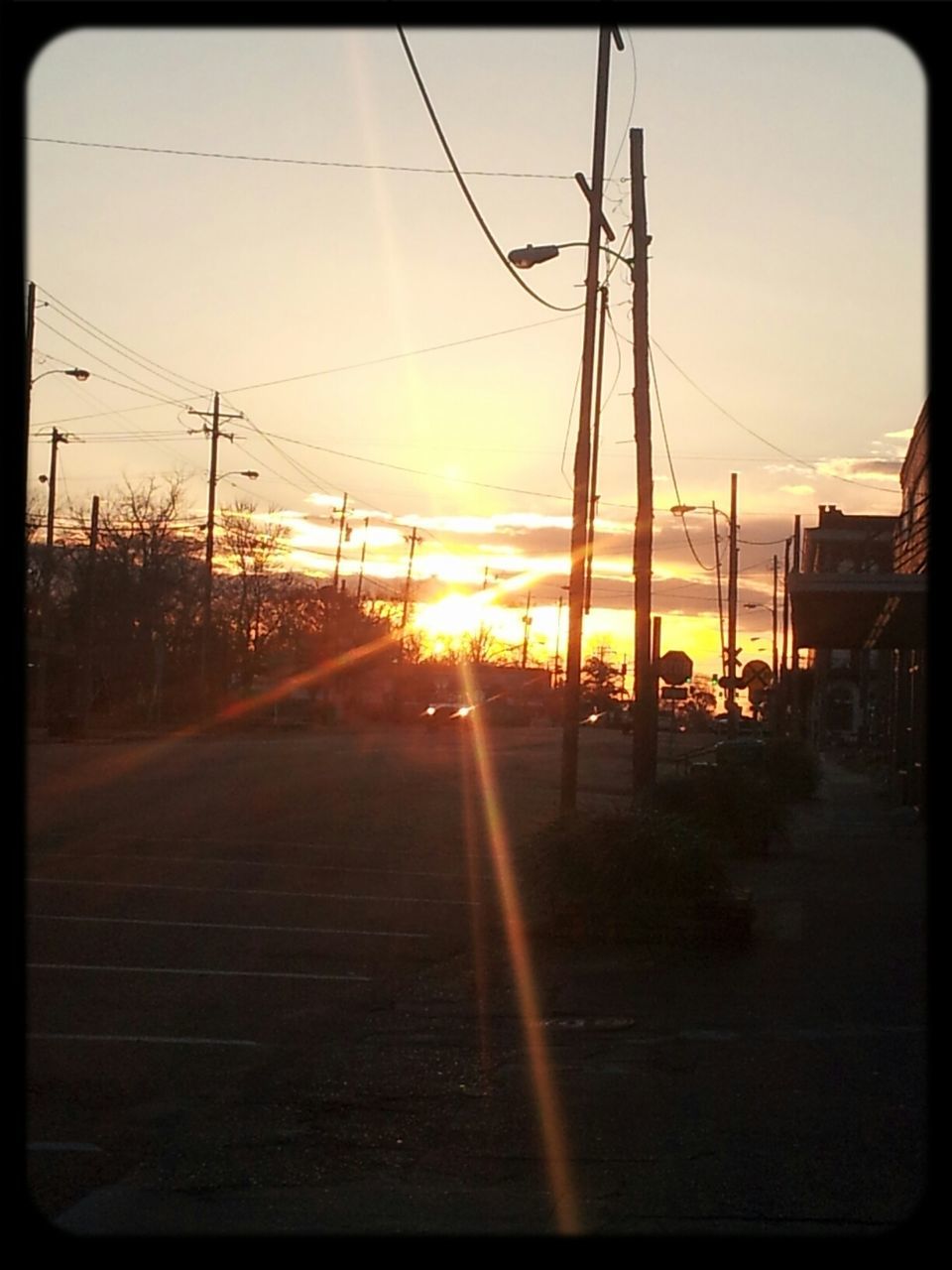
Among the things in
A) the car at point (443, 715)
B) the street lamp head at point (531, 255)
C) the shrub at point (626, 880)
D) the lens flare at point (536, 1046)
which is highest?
the street lamp head at point (531, 255)

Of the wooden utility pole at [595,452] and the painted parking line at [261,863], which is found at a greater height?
the wooden utility pole at [595,452]

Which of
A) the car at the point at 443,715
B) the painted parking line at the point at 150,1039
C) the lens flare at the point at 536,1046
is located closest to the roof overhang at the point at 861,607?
the lens flare at the point at 536,1046

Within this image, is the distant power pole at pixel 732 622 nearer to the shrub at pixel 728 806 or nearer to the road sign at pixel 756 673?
the road sign at pixel 756 673

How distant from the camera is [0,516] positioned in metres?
4.75

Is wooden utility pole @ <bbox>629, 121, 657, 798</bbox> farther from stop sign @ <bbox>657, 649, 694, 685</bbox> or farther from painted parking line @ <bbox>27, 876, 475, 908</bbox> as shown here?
painted parking line @ <bbox>27, 876, 475, 908</bbox>

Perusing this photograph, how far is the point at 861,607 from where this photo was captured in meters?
23.3

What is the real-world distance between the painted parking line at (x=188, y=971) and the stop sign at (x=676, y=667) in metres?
13.2

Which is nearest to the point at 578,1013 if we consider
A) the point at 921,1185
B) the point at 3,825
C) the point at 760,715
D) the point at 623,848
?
the point at 623,848

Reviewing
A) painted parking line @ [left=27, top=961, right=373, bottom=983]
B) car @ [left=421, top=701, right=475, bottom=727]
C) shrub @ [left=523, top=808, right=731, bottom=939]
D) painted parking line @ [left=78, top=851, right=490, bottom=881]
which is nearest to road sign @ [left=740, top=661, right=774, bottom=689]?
painted parking line @ [left=78, top=851, right=490, bottom=881]

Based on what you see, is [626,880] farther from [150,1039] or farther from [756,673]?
[756,673]

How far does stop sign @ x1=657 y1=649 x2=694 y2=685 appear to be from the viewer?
2352cm

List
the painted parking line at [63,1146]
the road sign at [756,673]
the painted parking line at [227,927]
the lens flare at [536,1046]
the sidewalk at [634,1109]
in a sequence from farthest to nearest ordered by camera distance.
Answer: the road sign at [756,673] < the painted parking line at [227,927] < the painted parking line at [63,1146] < the lens flare at [536,1046] < the sidewalk at [634,1109]

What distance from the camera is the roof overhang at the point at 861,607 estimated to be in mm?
19484

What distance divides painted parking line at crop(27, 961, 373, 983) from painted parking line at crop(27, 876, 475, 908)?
3.89m
